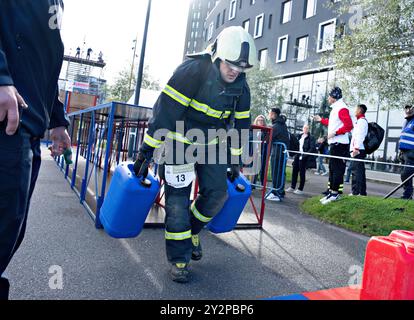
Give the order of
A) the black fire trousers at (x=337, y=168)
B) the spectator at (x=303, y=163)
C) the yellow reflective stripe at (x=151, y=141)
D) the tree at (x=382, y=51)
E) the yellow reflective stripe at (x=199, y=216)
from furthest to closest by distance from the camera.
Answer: the tree at (x=382, y=51) → the spectator at (x=303, y=163) → the black fire trousers at (x=337, y=168) → the yellow reflective stripe at (x=199, y=216) → the yellow reflective stripe at (x=151, y=141)

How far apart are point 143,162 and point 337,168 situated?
183 inches

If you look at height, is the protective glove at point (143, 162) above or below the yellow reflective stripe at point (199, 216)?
above

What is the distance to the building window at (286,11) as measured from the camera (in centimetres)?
2708

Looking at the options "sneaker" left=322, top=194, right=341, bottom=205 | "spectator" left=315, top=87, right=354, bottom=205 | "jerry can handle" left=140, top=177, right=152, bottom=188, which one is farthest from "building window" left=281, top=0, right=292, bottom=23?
"jerry can handle" left=140, top=177, right=152, bottom=188

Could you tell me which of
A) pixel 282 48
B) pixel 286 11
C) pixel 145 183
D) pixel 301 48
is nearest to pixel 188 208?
pixel 145 183

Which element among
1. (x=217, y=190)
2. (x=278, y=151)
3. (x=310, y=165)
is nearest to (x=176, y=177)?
(x=217, y=190)

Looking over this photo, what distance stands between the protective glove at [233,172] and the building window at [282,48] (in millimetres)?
25439

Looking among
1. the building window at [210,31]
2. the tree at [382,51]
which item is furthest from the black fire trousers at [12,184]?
the building window at [210,31]

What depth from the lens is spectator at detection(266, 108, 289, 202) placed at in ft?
24.2

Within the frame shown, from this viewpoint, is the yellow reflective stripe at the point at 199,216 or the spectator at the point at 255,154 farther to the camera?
the spectator at the point at 255,154

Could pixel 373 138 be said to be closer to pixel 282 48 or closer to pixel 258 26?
pixel 282 48

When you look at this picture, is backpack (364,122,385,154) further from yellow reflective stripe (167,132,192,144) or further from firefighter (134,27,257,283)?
yellow reflective stripe (167,132,192,144)

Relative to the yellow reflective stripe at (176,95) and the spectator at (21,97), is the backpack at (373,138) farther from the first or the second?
the spectator at (21,97)

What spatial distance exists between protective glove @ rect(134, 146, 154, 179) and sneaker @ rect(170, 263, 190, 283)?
2.66ft
